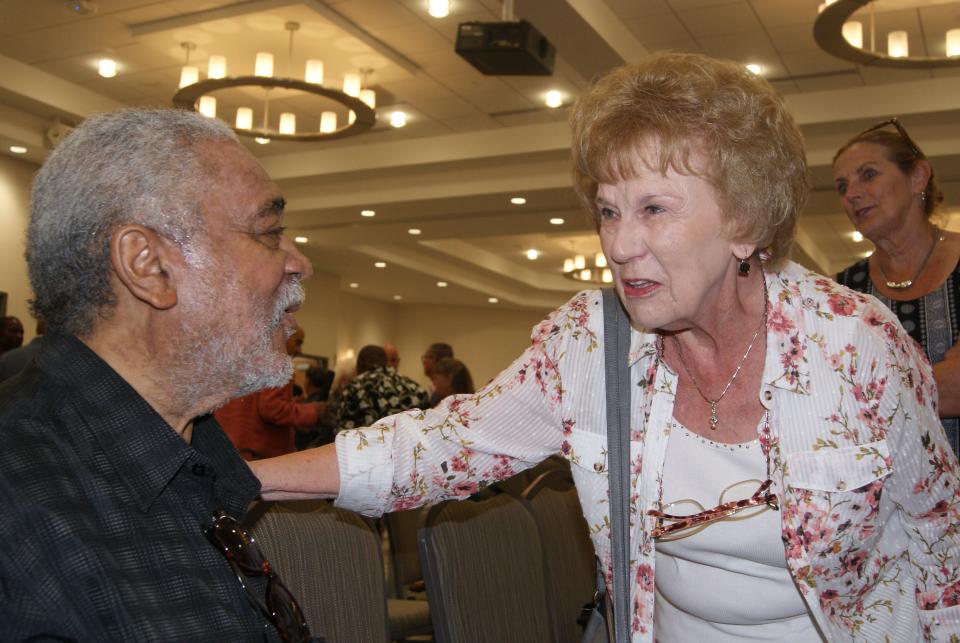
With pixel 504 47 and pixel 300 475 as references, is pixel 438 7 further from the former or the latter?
pixel 300 475

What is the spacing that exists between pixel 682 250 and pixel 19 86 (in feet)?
28.3

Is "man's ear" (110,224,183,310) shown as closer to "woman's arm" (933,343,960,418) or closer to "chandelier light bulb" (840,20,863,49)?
Answer: "woman's arm" (933,343,960,418)

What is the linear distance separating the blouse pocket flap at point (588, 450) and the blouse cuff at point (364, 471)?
358 mm

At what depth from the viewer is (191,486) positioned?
4.25 feet

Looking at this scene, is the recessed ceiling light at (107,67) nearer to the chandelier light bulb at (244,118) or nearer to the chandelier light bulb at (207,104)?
the chandelier light bulb at (207,104)

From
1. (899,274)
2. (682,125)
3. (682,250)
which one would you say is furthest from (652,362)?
(899,274)

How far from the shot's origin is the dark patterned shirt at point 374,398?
5855 millimetres

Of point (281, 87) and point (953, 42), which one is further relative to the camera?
point (281, 87)

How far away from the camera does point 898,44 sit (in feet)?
22.3

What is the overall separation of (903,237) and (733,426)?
142cm

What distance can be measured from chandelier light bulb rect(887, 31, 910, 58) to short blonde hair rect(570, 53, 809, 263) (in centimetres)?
588

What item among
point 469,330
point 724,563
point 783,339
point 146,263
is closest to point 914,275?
point 783,339

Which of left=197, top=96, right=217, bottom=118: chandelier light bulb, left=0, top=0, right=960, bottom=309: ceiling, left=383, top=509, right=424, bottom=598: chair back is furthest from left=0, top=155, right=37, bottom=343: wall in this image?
left=383, top=509, right=424, bottom=598: chair back

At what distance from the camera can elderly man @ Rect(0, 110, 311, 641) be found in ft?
3.39
